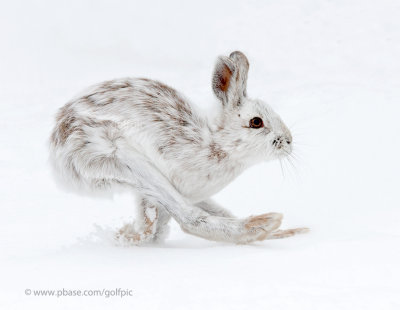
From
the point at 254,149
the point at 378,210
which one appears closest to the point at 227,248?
the point at 254,149

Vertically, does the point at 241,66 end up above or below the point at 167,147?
Result: above

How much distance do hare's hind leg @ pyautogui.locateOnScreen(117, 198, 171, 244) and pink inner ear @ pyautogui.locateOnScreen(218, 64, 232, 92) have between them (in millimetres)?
871

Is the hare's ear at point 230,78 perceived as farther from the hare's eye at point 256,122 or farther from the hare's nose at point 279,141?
the hare's nose at point 279,141

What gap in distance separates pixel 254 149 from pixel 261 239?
0.57m

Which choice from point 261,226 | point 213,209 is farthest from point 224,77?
point 261,226

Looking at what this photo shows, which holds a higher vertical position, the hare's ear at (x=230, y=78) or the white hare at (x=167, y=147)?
the hare's ear at (x=230, y=78)

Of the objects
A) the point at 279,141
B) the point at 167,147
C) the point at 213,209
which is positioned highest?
the point at 279,141

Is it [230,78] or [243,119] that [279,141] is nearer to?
[243,119]

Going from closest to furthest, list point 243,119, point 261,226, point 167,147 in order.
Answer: point 261,226 → point 167,147 → point 243,119

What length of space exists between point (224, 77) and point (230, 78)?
43 mm

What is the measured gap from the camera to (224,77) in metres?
4.61

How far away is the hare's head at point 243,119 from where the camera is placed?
14.7 feet

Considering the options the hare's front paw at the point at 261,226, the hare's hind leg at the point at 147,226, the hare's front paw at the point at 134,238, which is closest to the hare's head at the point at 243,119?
the hare's front paw at the point at 261,226

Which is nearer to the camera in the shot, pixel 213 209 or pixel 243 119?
pixel 243 119
